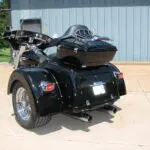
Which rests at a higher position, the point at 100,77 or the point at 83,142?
the point at 100,77

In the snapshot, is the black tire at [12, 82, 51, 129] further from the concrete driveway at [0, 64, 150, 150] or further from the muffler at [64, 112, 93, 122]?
the muffler at [64, 112, 93, 122]

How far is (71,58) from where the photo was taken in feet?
15.0

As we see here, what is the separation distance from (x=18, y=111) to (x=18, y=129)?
352 mm

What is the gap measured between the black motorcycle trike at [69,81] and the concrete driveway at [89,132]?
0.20 meters

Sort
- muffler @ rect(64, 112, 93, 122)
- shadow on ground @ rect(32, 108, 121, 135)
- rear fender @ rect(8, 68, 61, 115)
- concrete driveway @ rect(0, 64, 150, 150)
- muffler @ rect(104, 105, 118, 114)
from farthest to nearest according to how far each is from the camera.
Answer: muffler @ rect(104, 105, 118, 114) < shadow on ground @ rect(32, 108, 121, 135) < muffler @ rect(64, 112, 93, 122) < rear fender @ rect(8, 68, 61, 115) < concrete driveway @ rect(0, 64, 150, 150)

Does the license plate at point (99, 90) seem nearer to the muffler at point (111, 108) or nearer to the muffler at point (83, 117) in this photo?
the muffler at point (83, 117)

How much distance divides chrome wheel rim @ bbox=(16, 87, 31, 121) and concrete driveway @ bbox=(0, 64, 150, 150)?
0.18m

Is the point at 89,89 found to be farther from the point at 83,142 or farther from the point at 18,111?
the point at 18,111

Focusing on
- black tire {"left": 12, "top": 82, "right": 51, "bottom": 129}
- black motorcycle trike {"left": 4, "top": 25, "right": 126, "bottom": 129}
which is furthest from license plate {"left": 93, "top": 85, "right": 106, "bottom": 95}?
black tire {"left": 12, "top": 82, "right": 51, "bottom": 129}

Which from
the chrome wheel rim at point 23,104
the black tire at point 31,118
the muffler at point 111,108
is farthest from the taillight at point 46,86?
the muffler at point 111,108

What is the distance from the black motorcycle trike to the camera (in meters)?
4.42

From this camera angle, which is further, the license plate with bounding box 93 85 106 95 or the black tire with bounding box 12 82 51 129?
the license plate with bounding box 93 85 106 95

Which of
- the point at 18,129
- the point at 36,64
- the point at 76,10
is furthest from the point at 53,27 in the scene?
the point at 18,129

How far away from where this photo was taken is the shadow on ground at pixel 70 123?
4.75 meters
